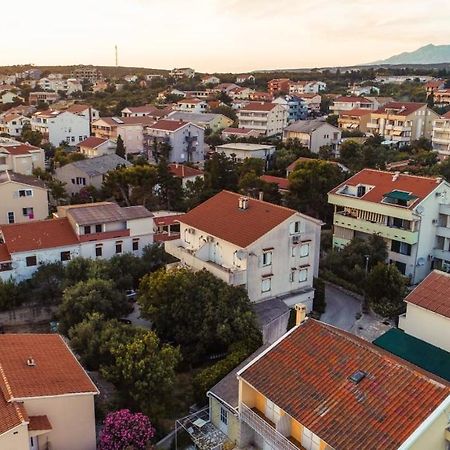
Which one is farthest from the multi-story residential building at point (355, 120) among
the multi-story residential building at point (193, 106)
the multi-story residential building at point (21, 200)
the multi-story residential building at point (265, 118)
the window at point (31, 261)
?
the window at point (31, 261)

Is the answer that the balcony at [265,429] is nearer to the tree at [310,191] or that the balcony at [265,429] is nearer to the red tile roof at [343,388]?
the red tile roof at [343,388]

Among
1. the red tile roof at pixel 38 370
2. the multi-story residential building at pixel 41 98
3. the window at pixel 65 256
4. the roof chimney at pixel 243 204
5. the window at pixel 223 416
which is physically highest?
the multi-story residential building at pixel 41 98

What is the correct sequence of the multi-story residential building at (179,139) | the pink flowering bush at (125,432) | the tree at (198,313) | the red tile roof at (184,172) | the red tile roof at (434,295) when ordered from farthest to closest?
the multi-story residential building at (179,139)
the red tile roof at (184,172)
the tree at (198,313)
the red tile roof at (434,295)
the pink flowering bush at (125,432)

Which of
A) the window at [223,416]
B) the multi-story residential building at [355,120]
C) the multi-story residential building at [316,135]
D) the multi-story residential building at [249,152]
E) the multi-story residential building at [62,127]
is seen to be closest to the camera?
the window at [223,416]

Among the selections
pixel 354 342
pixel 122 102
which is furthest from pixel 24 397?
pixel 122 102

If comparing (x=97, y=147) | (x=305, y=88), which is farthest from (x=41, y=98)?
(x=97, y=147)

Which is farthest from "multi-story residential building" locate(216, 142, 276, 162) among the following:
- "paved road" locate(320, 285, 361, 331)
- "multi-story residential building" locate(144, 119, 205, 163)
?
"paved road" locate(320, 285, 361, 331)

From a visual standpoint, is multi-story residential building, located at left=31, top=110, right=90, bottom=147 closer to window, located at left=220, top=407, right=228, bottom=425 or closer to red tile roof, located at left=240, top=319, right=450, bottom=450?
window, located at left=220, top=407, right=228, bottom=425

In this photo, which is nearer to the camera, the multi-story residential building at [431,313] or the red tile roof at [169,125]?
the multi-story residential building at [431,313]
